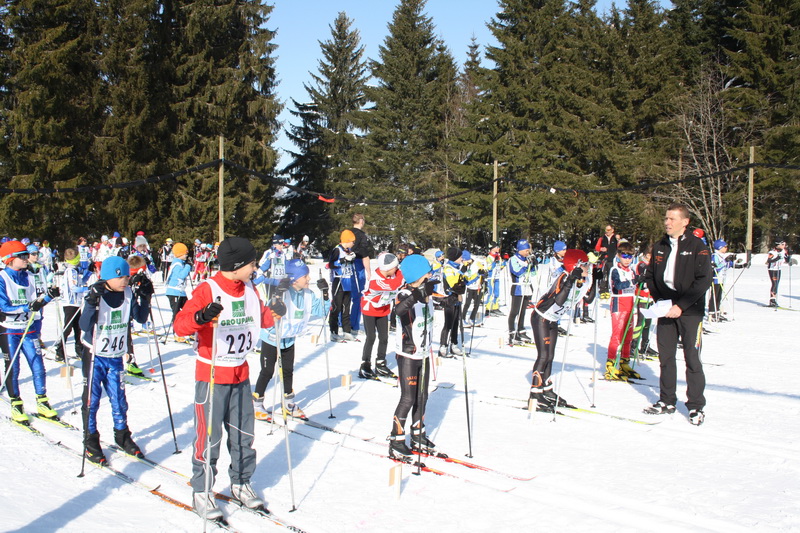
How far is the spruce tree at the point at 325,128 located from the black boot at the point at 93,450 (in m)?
38.1

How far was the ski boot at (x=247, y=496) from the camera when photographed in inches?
165

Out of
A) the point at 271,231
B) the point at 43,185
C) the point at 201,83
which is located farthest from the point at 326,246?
the point at 43,185

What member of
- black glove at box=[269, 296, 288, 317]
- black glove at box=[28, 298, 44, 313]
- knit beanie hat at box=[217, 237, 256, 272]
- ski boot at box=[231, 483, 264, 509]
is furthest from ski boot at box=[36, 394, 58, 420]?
knit beanie hat at box=[217, 237, 256, 272]

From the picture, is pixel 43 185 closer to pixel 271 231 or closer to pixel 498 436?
pixel 271 231

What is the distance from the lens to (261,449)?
5562 mm

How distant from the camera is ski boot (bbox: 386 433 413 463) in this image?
5.19 meters

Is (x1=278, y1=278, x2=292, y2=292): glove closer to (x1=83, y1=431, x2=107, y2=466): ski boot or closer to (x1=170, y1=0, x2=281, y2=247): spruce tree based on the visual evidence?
(x1=83, y1=431, x2=107, y2=466): ski boot

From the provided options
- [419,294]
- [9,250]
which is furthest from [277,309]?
[9,250]

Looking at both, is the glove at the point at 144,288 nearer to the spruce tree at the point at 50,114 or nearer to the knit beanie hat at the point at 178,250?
the knit beanie hat at the point at 178,250

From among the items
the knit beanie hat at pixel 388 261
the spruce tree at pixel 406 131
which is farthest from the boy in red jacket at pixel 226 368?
the spruce tree at pixel 406 131

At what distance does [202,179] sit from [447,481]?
3348 centimetres

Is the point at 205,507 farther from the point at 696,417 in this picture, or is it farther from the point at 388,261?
the point at 696,417

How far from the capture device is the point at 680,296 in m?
6.30

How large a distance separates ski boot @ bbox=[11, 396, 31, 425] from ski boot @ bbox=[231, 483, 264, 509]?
3.46m
